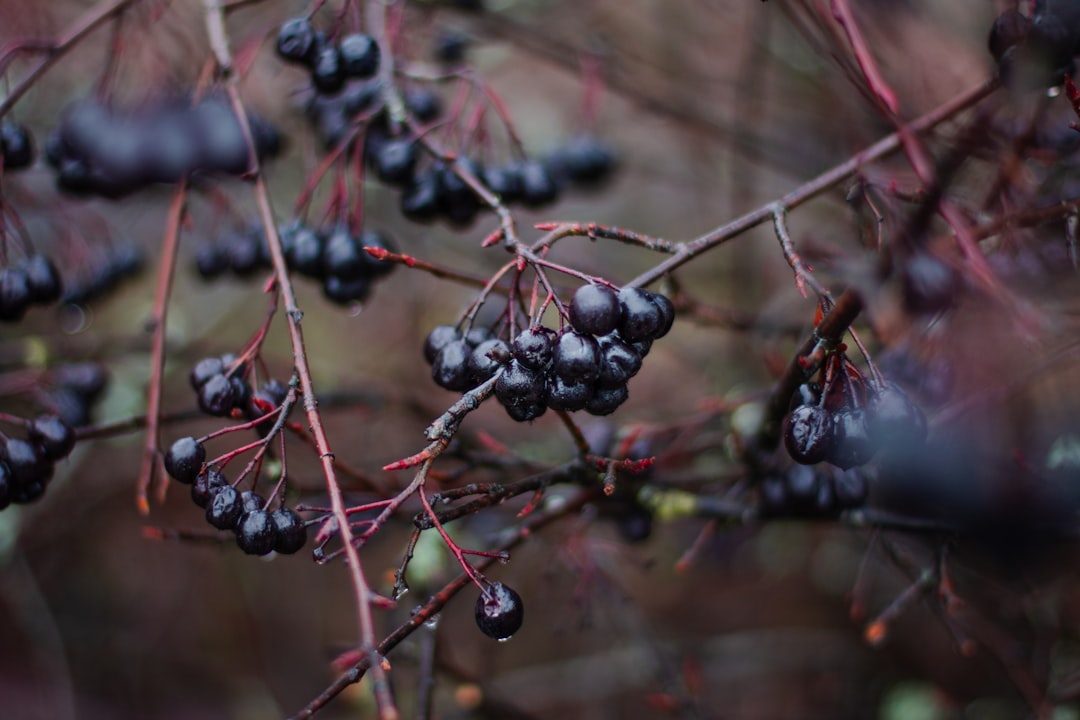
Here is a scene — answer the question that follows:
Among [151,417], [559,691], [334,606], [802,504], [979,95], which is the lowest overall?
[334,606]

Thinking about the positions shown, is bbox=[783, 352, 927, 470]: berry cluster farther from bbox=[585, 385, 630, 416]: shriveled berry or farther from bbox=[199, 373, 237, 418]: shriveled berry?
bbox=[199, 373, 237, 418]: shriveled berry

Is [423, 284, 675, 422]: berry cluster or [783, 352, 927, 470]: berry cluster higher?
[423, 284, 675, 422]: berry cluster

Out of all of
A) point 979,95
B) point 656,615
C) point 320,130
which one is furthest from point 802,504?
point 656,615

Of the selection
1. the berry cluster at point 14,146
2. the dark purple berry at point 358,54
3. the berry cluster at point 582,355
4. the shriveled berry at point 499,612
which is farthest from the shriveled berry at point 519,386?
the berry cluster at point 14,146

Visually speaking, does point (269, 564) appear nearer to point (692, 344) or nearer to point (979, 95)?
point (692, 344)

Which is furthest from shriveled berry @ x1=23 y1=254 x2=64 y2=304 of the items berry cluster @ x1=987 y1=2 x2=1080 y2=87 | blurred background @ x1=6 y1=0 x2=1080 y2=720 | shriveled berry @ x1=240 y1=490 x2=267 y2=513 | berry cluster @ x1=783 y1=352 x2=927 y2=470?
berry cluster @ x1=987 y1=2 x2=1080 y2=87

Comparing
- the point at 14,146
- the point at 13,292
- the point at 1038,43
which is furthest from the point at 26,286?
the point at 1038,43
